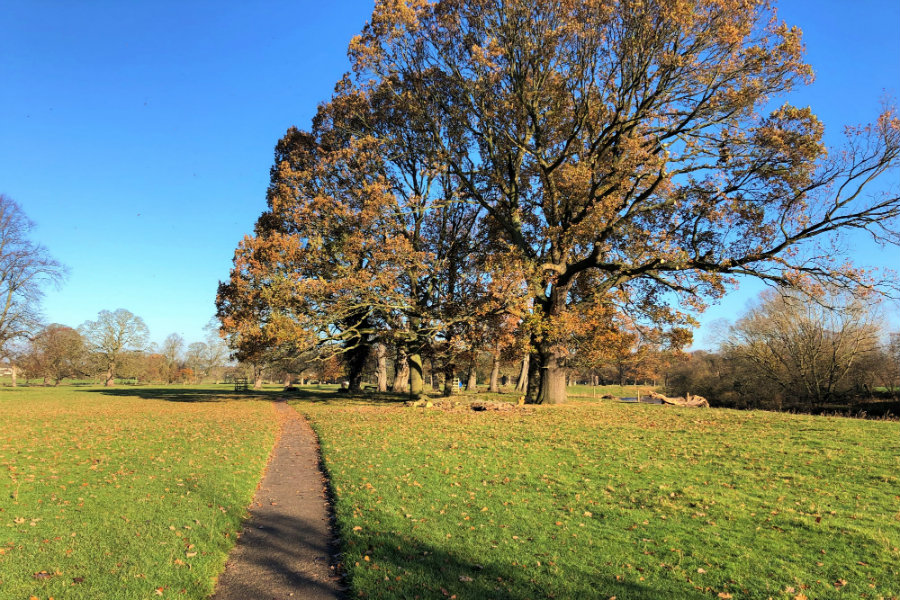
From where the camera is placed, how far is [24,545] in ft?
19.7

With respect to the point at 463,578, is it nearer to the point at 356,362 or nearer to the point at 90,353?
the point at 356,362

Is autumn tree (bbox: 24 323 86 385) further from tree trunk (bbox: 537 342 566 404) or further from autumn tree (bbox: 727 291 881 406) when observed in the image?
autumn tree (bbox: 727 291 881 406)

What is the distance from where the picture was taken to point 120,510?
7.48 metres

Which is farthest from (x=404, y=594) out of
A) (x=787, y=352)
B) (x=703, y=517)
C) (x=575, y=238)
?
(x=787, y=352)

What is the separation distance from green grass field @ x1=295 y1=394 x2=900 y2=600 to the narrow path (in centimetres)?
37

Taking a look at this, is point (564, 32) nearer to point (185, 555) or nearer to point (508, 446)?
point (508, 446)

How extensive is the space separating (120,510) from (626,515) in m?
8.30

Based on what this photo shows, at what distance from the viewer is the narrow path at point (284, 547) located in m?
5.09

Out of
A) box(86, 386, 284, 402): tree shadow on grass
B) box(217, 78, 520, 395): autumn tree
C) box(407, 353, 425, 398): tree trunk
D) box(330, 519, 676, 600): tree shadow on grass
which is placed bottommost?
box(86, 386, 284, 402): tree shadow on grass

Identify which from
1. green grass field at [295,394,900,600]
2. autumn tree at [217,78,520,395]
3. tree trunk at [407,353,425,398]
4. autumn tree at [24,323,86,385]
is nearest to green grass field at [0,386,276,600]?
green grass field at [295,394,900,600]

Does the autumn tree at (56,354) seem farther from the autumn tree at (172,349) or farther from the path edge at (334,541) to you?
the path edge at (334,541)

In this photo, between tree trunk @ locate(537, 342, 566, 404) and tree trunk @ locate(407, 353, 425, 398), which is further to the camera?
tree trunk @ locate(407, 353, 425, 398)

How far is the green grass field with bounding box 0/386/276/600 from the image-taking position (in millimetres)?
5199

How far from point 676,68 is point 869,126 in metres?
7.28
